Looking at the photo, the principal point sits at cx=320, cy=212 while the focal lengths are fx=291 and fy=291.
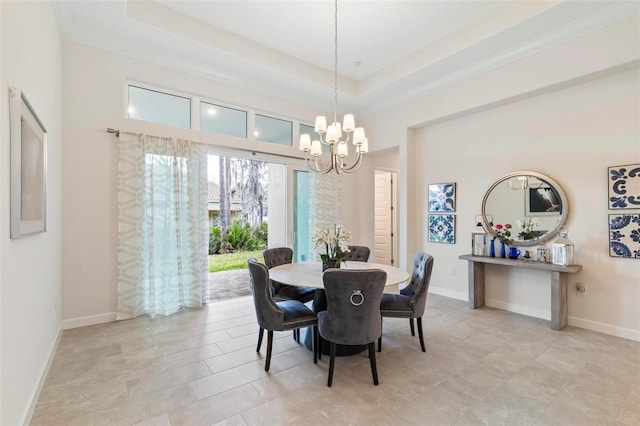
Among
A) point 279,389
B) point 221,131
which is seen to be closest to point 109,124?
point 221,131

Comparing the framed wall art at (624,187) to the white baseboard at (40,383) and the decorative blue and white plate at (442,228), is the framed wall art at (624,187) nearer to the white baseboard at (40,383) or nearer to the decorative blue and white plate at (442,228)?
the decorative blue and white plate at (442,228)

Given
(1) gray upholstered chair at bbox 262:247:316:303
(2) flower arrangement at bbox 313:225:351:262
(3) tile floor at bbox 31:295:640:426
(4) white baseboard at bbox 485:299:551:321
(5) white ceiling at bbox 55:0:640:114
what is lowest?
(3) tile floor at bbox 31:295:640:426

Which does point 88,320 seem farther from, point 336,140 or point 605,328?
point 605,328

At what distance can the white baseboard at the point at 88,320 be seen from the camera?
11.2 feet

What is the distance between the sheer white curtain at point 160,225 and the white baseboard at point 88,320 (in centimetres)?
9

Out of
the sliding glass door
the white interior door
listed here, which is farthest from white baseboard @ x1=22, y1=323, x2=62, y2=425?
the white interior door

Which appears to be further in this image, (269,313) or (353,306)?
(269,313)

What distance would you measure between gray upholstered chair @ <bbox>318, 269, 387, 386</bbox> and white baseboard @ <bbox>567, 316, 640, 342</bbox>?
289 centimetres

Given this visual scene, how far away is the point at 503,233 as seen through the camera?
13.5ft

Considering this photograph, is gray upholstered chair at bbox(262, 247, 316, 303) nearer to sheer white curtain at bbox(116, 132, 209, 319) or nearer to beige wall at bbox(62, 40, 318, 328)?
sheer white curtain at bbox(116, 132, 209, 319)

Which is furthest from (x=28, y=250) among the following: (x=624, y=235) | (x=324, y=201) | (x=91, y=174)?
(x=624, y=235)

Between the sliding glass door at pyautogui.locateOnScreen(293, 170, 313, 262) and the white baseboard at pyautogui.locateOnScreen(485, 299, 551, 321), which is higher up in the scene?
the sliding glass door at pyautogui.locateOnScreen(293, 170, 313, 262)

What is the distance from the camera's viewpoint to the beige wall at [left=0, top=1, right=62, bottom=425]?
5.04ft

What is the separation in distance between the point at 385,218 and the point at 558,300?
420cm
